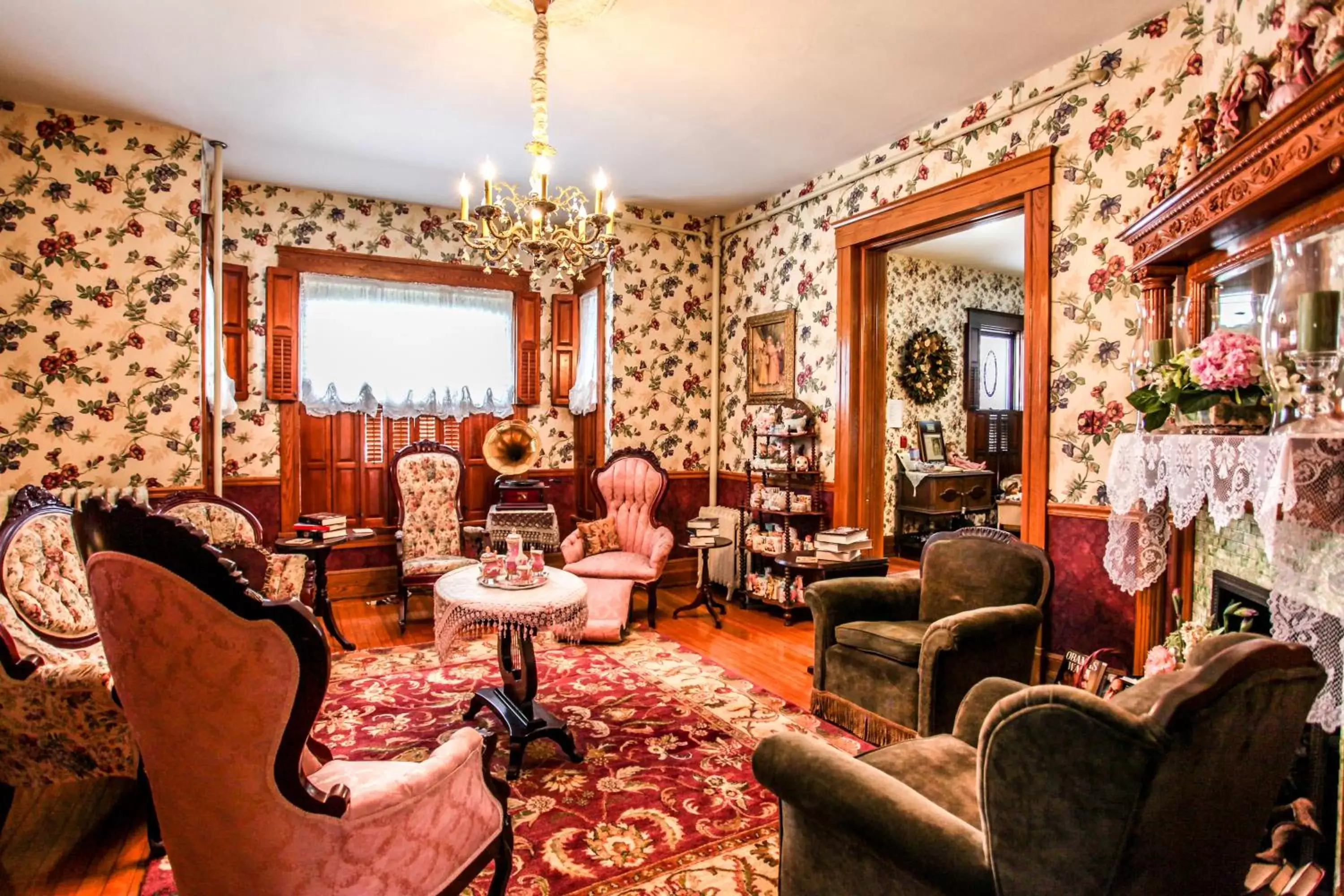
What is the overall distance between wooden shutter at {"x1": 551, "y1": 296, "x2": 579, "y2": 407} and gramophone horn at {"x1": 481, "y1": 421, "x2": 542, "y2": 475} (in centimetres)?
58

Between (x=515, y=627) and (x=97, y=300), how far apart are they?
3196 mm

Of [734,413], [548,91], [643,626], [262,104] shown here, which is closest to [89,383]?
[262,104]

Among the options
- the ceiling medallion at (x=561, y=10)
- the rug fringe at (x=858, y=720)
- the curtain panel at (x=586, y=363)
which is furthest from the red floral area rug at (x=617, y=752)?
the ceiling medallion at (x=561, y=10)

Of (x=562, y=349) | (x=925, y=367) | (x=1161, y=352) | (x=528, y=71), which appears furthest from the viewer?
(x=925, y=367)

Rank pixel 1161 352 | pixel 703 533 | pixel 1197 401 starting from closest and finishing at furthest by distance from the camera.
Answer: pixel 1197 401
pixel 1161 352
pixel 703 533

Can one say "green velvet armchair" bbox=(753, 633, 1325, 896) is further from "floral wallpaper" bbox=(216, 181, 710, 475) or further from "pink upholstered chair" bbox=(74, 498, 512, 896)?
"floral wallpaper" bbox=(216, 181, 710, 475)

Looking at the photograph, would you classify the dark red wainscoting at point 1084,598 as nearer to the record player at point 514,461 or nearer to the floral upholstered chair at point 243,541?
the record player at point 514,461

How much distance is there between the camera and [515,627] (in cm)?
272

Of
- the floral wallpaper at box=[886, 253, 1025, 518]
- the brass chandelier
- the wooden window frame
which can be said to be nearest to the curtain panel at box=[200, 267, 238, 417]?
the wooden window frame

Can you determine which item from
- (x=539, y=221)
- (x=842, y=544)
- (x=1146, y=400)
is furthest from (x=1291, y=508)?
(x=842, y=544)

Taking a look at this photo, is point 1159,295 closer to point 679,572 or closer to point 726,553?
point 726,553

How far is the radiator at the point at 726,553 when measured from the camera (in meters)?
5.27

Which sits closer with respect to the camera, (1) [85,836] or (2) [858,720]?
(1) [85,836]

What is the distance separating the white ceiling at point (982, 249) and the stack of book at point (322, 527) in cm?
448
